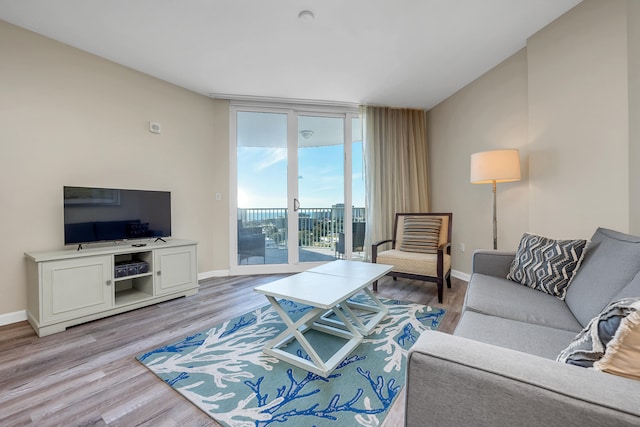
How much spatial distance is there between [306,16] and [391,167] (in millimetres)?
2410

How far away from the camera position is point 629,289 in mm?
1091

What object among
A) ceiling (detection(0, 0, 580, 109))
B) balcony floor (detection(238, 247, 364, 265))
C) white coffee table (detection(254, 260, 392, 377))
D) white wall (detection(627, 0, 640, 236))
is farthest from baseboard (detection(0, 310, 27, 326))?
white wall (detection(627, 0, 640, 236))

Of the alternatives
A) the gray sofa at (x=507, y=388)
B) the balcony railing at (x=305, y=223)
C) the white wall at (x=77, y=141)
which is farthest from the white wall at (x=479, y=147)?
the white wall at (x=77, y=141)

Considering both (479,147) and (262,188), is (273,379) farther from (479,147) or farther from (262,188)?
(479,147)

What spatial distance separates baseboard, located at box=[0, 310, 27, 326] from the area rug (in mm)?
1485

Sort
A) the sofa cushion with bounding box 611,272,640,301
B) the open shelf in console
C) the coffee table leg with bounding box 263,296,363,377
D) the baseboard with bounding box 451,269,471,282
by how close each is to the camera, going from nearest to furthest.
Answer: the sofa cushion with bounding box 611,272,640,301 → the coffee table leg with bounding box 263,296,363,377 → the open shelf in console → the baseboard with bounding box 451,269,471,282

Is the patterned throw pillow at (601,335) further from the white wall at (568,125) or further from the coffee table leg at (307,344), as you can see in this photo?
the white wall at (568,125)

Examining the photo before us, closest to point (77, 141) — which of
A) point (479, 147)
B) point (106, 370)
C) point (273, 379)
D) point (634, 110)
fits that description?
point (106, 370)

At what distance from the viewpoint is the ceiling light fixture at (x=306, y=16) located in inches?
83.0

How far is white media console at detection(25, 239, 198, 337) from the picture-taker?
2.09 metres

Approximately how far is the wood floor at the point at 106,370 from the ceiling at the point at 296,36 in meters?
2.53

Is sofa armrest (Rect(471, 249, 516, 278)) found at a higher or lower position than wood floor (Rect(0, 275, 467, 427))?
higher

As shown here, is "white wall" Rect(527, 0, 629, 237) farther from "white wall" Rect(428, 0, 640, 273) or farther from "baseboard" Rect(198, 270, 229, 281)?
"baseboard" Rect(198, 270, 229, 281)

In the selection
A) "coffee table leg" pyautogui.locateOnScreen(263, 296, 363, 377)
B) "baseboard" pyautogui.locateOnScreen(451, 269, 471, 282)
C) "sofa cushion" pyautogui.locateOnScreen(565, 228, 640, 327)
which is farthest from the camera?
"baseboard" pyautogui.locateOnScreen(451, 269, 471, 282)
